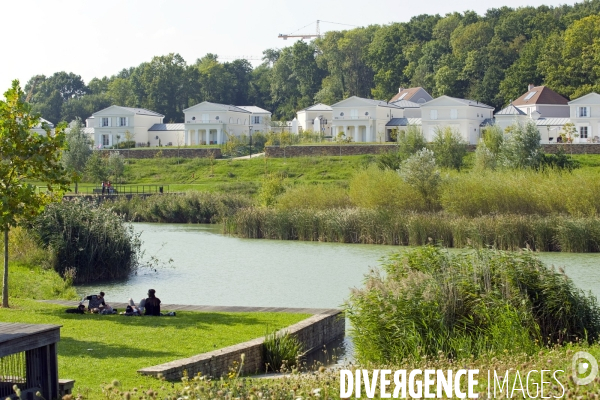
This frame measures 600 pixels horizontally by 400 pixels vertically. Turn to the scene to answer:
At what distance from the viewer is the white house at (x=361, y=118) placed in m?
89.6

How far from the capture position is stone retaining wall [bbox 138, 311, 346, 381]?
11617mm

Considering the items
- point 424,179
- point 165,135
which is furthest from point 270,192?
point 165,135

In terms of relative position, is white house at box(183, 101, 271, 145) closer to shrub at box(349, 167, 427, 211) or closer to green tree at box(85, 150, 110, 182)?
green tree at box(85, 150, 110, 182)

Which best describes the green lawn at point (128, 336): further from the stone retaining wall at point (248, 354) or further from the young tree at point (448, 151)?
the young tree at point (448, 151)

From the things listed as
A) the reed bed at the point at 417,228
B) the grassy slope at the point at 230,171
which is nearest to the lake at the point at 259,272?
the reed bed at the point at 417,228

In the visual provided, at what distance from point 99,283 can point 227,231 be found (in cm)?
1801

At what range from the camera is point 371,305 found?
14.6 meters

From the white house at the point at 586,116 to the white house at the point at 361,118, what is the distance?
63.1 ft

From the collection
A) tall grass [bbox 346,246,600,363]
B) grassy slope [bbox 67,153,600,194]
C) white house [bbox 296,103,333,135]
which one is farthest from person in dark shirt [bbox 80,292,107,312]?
white house [bbox 296,103,333,135]

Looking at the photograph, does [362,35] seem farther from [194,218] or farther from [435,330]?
[435,330]

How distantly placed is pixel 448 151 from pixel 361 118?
30092 mm

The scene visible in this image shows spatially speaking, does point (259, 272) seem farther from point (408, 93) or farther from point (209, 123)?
point (408, 93)

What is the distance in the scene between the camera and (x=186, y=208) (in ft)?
171

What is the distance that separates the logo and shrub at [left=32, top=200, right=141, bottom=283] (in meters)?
16.9
